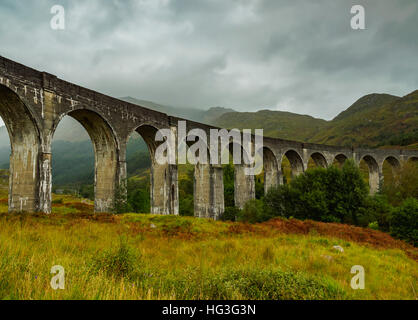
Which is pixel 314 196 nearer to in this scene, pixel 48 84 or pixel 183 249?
pixel 183 249

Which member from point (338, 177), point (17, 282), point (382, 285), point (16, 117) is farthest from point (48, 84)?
point (338, 177)

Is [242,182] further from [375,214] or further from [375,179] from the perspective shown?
[375,179]

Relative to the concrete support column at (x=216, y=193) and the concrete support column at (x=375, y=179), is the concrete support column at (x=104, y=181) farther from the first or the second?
the concrete support column at (x=375, y=179)

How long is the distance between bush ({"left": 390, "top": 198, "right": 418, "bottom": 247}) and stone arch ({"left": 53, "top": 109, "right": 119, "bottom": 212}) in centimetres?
2163

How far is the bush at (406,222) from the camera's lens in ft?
60.0

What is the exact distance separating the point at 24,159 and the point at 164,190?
386 inches

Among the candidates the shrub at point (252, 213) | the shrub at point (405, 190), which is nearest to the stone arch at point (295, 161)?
the shrub at point (252, 213)

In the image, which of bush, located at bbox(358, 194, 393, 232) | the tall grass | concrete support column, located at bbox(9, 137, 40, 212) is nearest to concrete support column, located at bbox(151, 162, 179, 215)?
concrete support column, located at bbox(9, 137, 40, 212)

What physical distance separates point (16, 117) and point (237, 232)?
1224 centimetres

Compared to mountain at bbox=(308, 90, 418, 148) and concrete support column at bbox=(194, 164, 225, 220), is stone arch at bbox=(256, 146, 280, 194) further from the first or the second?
mountain at bbox=(308, 90, 418, 148)

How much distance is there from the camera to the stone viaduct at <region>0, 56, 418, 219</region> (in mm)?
11820

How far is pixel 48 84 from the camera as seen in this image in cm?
1257

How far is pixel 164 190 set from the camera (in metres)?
19.9

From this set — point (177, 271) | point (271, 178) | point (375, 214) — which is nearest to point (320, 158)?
point (271, 178)
